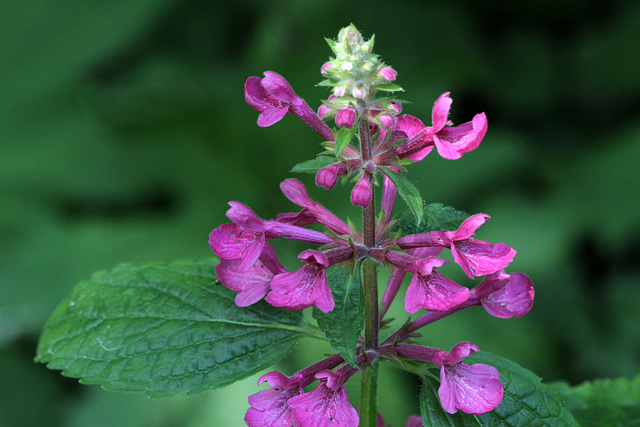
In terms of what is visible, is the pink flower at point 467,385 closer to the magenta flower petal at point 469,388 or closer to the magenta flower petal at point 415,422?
the magenta flower petal at point 469,388

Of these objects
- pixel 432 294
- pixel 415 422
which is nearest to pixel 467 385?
pixel 432 294

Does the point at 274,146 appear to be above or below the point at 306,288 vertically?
above

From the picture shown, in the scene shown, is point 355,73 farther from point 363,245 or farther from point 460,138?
point 363,245

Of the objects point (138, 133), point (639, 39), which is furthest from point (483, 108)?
point (138, 133)

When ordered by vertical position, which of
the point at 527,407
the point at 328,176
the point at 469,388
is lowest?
the point at 527,407

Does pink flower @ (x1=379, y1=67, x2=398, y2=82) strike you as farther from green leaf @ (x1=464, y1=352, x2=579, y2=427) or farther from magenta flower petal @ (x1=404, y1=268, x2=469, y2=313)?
green leaf @ (x1=464, y1=352, x2=579, y2=427)

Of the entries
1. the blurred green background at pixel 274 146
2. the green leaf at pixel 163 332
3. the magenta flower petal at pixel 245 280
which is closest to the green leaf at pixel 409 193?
Result: the magenta flower petal at pixel 245 280

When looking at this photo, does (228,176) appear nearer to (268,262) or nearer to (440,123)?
(268,262)
